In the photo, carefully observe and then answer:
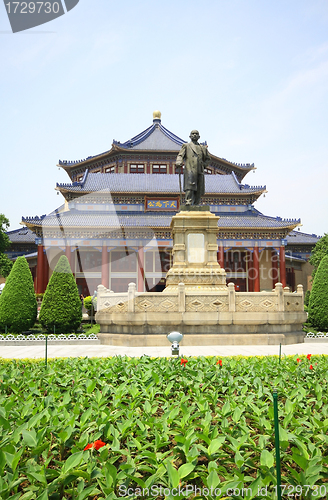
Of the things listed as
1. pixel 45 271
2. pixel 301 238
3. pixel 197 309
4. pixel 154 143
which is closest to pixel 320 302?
pixel 197 309

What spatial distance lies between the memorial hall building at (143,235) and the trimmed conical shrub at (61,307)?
50.4ft

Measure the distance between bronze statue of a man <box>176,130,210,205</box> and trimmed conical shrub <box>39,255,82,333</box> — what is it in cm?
683

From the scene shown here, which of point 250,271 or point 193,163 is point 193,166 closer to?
point 193,163

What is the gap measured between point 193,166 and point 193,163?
0.12 m

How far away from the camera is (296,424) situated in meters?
3.27

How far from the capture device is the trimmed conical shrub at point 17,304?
651 inches

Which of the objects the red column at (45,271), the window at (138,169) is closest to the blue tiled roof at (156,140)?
the window at (138,169)

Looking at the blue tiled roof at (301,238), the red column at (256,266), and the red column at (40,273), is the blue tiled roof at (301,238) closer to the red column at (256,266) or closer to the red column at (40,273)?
the red column at (256,266)

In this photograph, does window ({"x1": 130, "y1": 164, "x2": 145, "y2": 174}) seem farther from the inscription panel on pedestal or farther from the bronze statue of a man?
the inscription panel on pedestal

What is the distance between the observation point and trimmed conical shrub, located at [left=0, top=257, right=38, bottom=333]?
16.5 metres

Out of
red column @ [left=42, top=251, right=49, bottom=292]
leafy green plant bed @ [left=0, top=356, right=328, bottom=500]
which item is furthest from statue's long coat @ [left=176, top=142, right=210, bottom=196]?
red column @ [left=42, top=251, right=49, bottom=292]

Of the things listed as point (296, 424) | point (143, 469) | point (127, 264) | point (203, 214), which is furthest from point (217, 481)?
point (127, 264)

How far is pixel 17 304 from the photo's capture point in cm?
1662

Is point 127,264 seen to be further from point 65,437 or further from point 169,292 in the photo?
point 65,437
